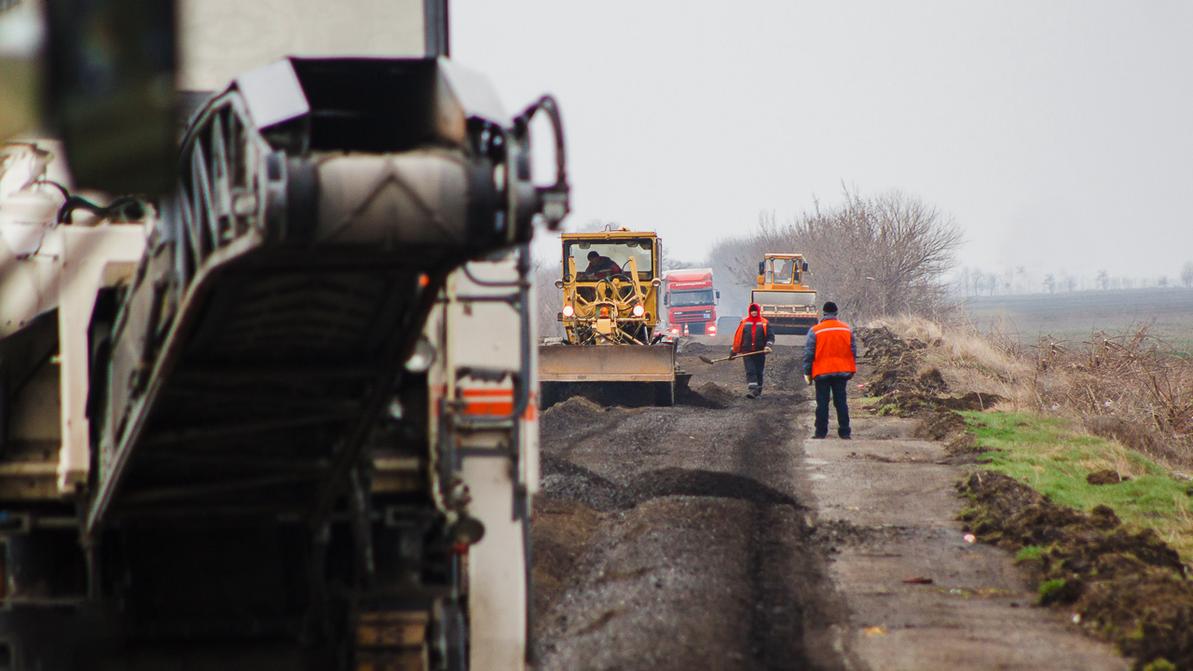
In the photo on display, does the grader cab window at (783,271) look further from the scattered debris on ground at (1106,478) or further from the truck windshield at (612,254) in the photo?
the scattered debris on ground at (1106,478)

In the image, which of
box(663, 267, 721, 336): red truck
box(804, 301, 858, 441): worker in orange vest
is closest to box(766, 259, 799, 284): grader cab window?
box(663, 267, 721, 336): red truck

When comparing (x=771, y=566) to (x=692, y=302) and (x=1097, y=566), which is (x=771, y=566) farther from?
(x=692, y=302)

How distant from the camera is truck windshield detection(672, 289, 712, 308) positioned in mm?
56469

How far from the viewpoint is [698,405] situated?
900 inches

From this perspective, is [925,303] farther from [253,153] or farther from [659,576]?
[253,153]

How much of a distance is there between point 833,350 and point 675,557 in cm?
770

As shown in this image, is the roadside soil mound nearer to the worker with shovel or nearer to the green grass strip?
the green grass strip

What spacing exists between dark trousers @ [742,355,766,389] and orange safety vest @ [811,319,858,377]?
6.61 metres

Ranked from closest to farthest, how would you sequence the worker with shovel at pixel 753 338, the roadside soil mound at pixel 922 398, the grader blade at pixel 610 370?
the roadside soil mound at pixel 922 398 < the grader blade at pixel 610 370 < the worker with shovel at pixel 753 338

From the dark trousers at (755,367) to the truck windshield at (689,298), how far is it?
32.6 m

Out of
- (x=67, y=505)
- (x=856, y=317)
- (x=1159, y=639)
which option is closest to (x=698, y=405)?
(x=1159, y=639)

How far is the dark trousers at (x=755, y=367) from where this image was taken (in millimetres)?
23422

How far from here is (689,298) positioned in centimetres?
5656

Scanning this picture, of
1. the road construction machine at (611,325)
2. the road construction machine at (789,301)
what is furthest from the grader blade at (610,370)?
the road construction machine at (789,301)
